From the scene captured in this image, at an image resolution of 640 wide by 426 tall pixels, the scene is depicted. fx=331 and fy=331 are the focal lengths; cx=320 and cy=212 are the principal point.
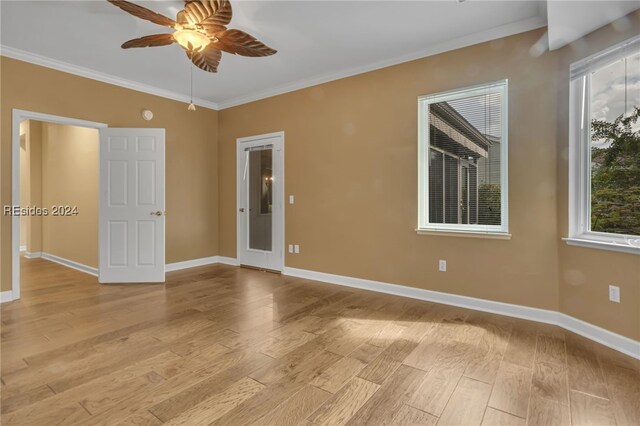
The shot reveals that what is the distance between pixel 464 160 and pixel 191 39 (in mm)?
2816

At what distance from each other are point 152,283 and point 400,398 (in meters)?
3.78

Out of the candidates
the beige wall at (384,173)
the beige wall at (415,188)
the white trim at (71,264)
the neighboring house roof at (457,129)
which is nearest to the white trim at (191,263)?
the beige wall at (384,173)

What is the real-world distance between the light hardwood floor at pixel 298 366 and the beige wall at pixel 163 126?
178 centimetres

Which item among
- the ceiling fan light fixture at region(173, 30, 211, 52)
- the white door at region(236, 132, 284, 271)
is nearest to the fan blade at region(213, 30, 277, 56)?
the ceiling fan light fixture at region(173, 30, 211, 52)

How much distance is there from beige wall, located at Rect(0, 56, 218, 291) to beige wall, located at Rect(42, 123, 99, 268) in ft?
2.36

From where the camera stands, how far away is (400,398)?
1917mm

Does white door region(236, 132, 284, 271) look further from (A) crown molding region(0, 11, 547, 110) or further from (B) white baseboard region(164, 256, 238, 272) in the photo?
(A) crown molding region(0, 11, 547, 110)

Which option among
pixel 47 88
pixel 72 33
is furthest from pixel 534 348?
pixel 47 88

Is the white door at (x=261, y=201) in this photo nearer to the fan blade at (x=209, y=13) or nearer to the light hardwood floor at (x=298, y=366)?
the light hardwood floor at (x=298, y=366)

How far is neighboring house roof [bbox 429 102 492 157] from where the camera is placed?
339 centimetres

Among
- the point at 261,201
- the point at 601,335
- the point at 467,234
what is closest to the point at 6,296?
the point at 261,201

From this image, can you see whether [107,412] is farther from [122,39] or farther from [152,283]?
[122,39]

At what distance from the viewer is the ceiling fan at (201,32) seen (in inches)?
93.5

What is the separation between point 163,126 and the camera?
5148 millimetres
